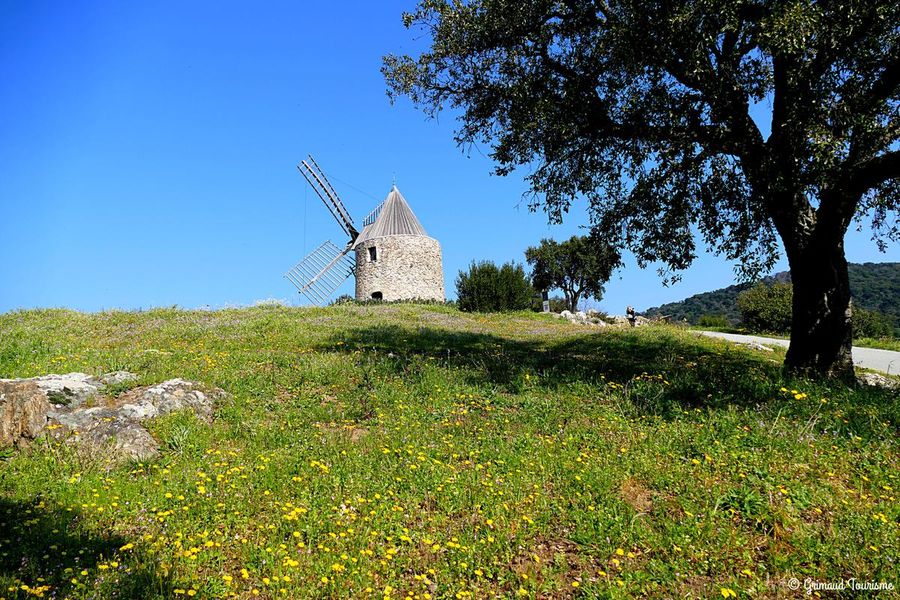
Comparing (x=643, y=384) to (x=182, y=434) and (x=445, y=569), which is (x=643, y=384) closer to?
(x=445, y=569)

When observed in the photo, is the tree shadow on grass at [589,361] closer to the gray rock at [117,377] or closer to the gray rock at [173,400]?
the gray rock at [173,400]

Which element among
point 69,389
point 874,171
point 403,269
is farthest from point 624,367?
point 403,269

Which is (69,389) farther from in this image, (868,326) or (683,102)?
(868,326)

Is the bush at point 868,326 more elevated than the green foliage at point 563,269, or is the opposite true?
the green foliage at point 563,269

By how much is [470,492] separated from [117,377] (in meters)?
7.55

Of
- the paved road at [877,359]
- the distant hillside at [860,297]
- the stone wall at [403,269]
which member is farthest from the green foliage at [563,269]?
the paved road at [877,359]

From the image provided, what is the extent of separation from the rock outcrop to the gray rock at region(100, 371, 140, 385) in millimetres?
36

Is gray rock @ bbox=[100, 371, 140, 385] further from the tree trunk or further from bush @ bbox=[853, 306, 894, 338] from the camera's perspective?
bush @ bbox=[853, 306, 894, 338]

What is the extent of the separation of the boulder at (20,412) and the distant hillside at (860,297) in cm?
4931

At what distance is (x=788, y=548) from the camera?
5602 millimetres

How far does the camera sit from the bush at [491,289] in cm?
3562

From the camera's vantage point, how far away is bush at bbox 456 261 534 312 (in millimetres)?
35625

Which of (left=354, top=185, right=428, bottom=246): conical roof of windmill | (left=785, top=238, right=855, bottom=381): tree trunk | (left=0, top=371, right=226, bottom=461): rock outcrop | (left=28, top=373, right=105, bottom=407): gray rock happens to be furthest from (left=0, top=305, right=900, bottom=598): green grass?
(left=354, top=185, right=428, bottom=246): conical roof of windmill

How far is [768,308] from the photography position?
34.7m
